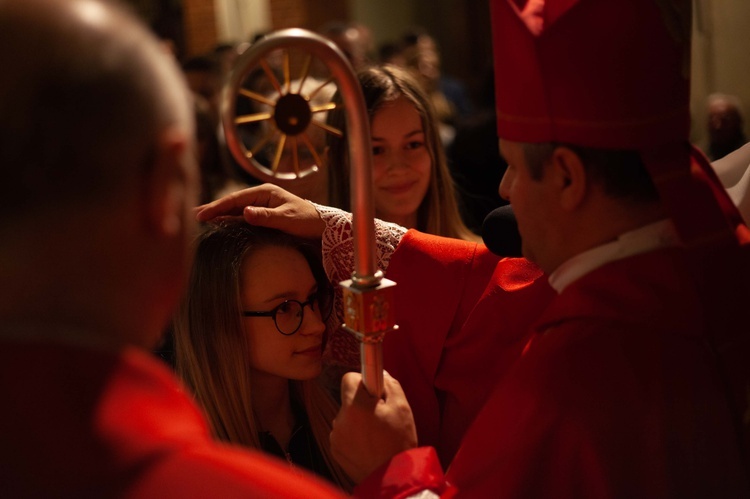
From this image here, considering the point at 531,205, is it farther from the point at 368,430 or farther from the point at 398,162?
the point at 398,162

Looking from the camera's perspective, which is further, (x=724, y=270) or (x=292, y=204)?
(x=292, y=204)

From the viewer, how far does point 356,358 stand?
2.41 metres

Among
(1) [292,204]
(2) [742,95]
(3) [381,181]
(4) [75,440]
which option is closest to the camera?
(4) [75,440]

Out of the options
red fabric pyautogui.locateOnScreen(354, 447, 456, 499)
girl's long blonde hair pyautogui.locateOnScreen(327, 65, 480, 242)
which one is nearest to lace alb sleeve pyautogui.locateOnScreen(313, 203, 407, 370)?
red fabric pyautogui.locateOnScreen(354, 447, 456, 499)

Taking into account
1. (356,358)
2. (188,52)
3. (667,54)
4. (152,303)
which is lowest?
(356,358)

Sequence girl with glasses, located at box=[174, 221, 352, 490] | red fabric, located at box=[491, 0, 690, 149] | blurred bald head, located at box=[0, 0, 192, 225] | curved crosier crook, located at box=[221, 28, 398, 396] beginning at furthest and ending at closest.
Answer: girl with glasses, located at box=[174, 221, 352, 490] < red fabric, located at box=[491, 0, 690, 149] < curved crosier crook, located at box=[221, 28, 398, 396] < blurred bald head, located at box=[0, 0, 192, 225]

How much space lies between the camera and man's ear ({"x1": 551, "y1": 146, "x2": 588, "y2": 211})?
1551 millimetres

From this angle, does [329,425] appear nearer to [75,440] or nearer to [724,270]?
[724,270]

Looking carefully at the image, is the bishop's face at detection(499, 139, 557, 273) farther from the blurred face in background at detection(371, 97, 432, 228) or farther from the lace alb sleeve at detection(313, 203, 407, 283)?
the blurred face in background at detection(371, 97, 432, 228)

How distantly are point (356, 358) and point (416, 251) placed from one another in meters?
0.32

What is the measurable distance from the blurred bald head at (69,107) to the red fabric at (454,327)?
4.17 feet

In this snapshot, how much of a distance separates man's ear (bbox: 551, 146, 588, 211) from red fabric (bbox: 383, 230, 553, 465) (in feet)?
1.94

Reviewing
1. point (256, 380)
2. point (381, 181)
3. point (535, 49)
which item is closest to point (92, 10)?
point (535, 49)

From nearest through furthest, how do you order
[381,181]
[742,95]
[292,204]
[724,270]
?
[724,270] < [292,204] < [381,181] < [742,95]
